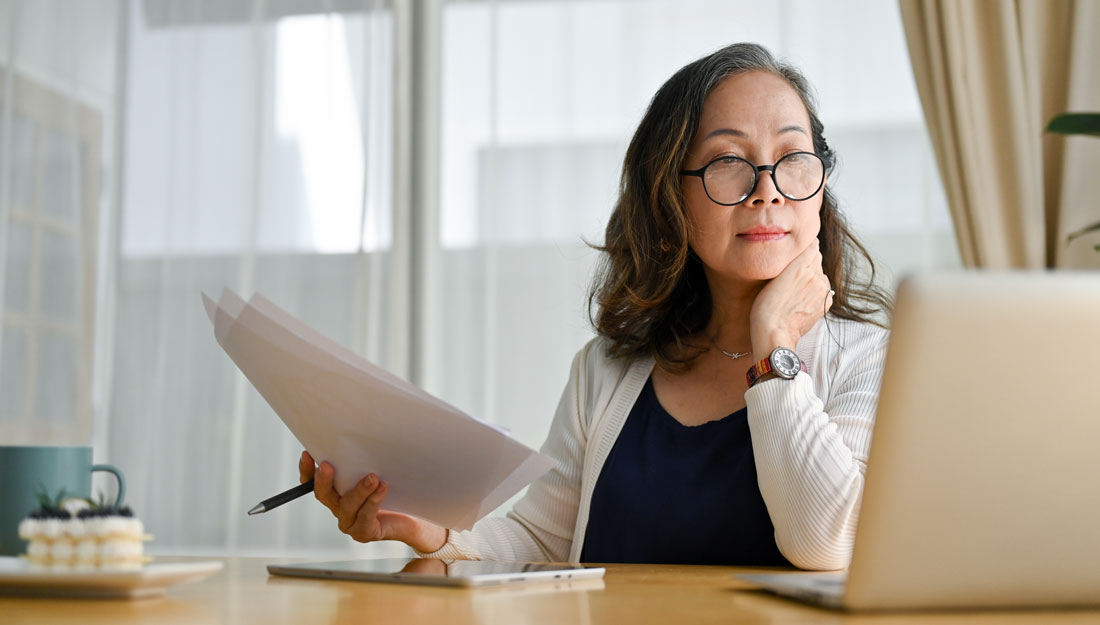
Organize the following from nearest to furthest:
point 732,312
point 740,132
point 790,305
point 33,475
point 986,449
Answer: point 986,449
point 33,475
point 790,305
point 740,132
point 732,312

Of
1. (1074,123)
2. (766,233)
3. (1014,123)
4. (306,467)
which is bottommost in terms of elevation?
(306,467)

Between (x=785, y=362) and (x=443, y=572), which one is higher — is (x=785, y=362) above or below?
above

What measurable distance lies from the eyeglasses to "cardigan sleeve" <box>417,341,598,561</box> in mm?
388

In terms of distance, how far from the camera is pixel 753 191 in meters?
1.48

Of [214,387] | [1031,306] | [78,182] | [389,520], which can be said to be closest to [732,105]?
[389,520]

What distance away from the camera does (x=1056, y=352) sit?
1.76 ft

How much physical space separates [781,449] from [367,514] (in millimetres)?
497

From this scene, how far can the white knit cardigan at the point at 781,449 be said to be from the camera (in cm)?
116

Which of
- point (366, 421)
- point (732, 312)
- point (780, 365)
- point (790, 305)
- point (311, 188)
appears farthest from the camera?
point (311, 188)

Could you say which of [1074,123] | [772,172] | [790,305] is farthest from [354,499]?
[1074,123]

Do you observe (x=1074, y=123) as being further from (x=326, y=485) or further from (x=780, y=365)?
(x=326, y=485)

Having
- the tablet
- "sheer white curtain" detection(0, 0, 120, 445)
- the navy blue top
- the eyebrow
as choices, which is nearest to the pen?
the tablet

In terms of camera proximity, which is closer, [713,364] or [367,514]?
[367,514]

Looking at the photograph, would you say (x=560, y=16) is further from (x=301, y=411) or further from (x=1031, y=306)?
(x=1031, y=306)
